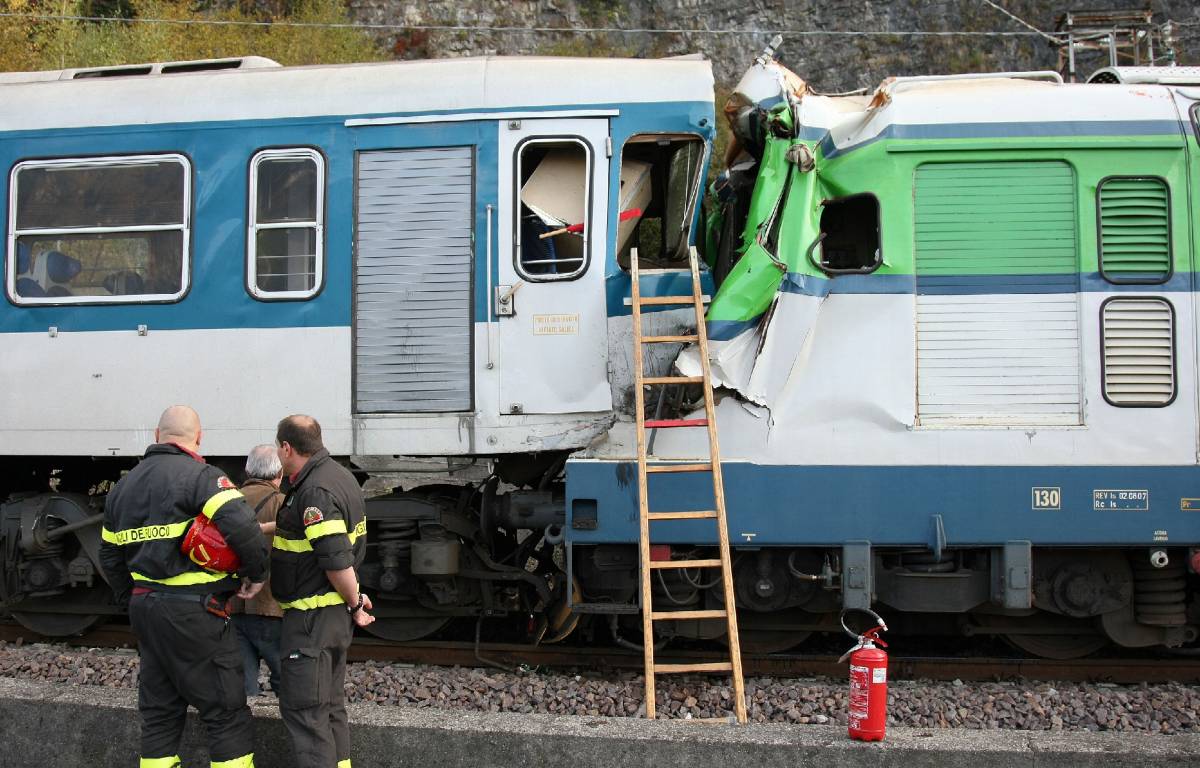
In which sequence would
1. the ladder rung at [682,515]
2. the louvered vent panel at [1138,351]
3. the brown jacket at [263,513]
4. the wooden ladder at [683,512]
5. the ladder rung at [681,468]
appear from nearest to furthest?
Result: 1. the brown jacket at [263,513]
2. the wooden ladder at [683,512]
3. the ladder rung at [682,515]
4. the ladder rung at [681,468]
5. the louvered vent panel at [1138,351]

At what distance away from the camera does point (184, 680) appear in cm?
441

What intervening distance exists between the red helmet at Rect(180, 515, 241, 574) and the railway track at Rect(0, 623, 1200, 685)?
290 centimetres

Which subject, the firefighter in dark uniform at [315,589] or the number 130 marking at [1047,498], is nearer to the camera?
the firefighter in dark uniform at [315,589]

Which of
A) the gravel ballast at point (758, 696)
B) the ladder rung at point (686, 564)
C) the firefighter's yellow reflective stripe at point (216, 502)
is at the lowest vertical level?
the gravel ballast at point (758, 696)

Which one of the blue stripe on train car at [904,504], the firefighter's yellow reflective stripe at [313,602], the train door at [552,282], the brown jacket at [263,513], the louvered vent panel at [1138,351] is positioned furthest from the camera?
the train door at [552,282]

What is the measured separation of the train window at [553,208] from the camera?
21.8 feet

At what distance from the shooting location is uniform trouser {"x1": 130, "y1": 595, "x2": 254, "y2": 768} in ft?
14.5

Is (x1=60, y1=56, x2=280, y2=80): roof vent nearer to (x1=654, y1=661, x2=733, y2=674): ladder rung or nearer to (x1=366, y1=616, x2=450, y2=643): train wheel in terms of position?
(x1=366, y1=616, x2=450, y2=643): train wheel

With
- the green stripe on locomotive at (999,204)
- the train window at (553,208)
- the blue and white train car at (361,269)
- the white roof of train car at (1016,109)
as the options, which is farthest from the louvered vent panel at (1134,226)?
the train window at (553,208)

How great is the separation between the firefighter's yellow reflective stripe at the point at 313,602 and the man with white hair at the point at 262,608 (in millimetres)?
798

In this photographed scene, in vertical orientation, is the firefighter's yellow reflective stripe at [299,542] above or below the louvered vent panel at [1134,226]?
below

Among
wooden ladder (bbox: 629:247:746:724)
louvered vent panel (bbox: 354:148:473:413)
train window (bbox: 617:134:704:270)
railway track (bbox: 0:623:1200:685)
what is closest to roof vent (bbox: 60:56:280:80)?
louvered vent panel (bbox: 354:148:473:413)

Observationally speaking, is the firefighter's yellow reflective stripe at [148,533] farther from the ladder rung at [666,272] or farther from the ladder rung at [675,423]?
the ladder rung at [666,272]

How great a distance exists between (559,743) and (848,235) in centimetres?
393
